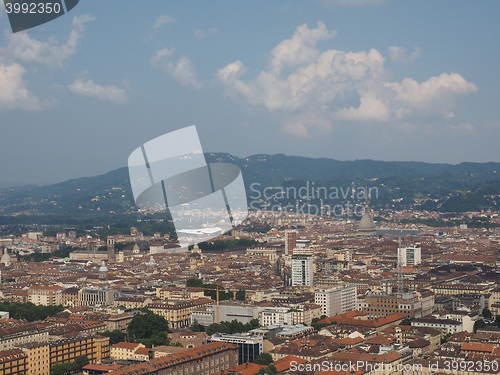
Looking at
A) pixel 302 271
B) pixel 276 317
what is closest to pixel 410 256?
pixel 302 271

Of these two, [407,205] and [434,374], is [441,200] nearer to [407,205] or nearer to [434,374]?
[407,205]

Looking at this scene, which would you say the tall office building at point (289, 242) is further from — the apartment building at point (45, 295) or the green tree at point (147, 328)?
the green tree at point (147, 328)

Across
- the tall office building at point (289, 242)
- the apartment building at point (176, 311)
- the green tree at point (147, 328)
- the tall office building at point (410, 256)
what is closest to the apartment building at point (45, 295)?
the apartment building at point (176, 311)

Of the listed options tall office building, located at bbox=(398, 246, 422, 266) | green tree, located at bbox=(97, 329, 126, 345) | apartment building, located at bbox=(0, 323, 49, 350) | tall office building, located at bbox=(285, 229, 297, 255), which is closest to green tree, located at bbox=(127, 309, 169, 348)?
green tree, located at bbox=(97, 329, 126, 345)

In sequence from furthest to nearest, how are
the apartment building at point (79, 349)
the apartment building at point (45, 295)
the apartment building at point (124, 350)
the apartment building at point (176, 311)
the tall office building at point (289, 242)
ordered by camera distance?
1. the tall office building at point (289, 242)
2. the apartment building at point (45, 295)
3. the apartment building at point (176, 311)
4. the apartment building at point (124, 350)
5. the apartment building at point (79, 349)

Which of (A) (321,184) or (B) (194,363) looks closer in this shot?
(B) (194,363)

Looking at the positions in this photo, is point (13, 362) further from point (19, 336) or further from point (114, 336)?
point (114, 336)

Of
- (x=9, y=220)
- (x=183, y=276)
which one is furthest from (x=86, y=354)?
(x=9, y=220)
